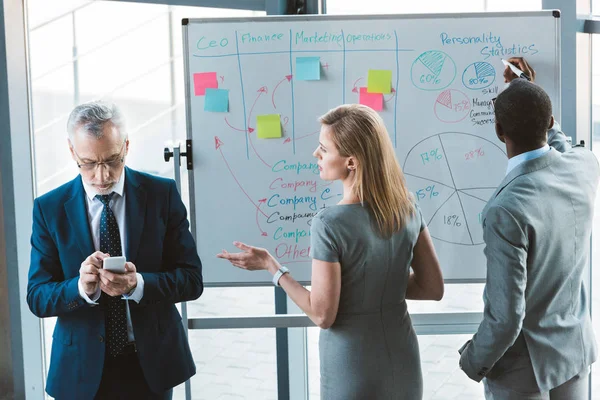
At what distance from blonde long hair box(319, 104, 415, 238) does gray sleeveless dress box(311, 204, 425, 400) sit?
4 centimetres

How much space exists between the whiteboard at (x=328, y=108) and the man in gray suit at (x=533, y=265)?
650mm

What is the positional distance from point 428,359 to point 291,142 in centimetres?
143

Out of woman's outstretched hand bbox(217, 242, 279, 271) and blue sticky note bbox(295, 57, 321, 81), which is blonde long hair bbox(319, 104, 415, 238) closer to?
woman's outstretched hand bbox(217, 242, 279, 271)

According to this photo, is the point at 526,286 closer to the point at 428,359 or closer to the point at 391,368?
the point at 391,368

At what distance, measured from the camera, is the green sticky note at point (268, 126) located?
8.77 feet

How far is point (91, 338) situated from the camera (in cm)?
202

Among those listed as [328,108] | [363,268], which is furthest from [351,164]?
[328,108]

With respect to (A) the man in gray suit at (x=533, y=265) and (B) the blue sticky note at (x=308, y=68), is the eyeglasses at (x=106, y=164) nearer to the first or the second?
(B) the blue sticky note at (x=308, y=68)

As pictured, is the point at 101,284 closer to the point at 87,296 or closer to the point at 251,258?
the point at 87,296

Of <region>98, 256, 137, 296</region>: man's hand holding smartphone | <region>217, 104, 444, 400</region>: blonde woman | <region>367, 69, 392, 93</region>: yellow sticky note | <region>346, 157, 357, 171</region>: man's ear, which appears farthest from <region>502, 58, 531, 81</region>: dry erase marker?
<region>98, 256, 137, 296</region>: man's hand holding smartphone

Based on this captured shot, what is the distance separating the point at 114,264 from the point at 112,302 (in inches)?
7.9

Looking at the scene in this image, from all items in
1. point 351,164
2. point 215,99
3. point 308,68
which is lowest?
point 351,164

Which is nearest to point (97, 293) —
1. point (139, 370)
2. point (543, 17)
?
point (139, 370)

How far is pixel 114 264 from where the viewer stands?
6.32ft
